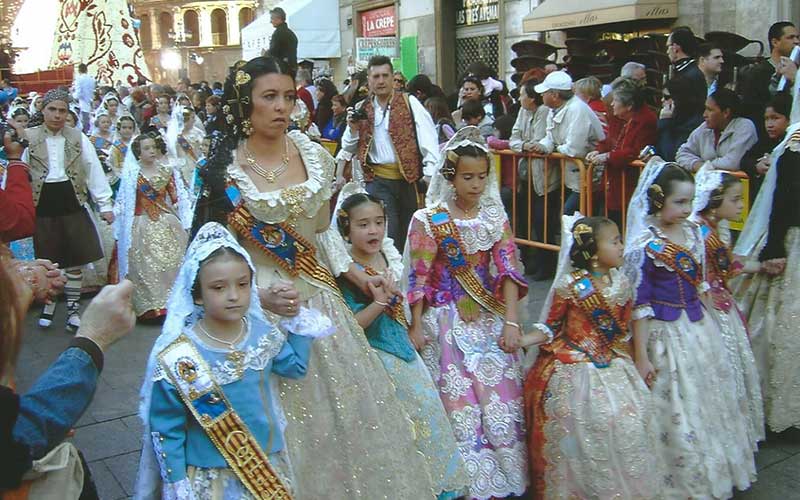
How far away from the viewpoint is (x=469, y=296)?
4379mm

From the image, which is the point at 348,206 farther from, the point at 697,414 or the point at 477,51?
the point at 477,51

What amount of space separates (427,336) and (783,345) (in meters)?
2.09

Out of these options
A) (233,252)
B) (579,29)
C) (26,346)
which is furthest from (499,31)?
(233,252)

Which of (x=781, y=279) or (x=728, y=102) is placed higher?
(x=728, y=102)

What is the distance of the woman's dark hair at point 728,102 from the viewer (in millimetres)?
6238

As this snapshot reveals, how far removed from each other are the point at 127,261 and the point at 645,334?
5.51 m

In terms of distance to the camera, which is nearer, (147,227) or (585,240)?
(585,240)

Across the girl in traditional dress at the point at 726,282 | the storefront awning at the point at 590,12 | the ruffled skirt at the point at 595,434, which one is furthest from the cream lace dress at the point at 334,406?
the storefront awning at the point at 590,12

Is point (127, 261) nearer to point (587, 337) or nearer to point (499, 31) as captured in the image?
point (587, 337)

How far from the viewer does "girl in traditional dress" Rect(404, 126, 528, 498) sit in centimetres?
423

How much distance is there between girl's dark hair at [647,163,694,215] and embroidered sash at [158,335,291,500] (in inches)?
94.3

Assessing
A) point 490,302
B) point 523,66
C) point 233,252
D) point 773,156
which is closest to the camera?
point 233,252

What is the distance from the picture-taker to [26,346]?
7250 mm

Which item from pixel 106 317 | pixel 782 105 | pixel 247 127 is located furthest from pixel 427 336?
pixel 782 105
